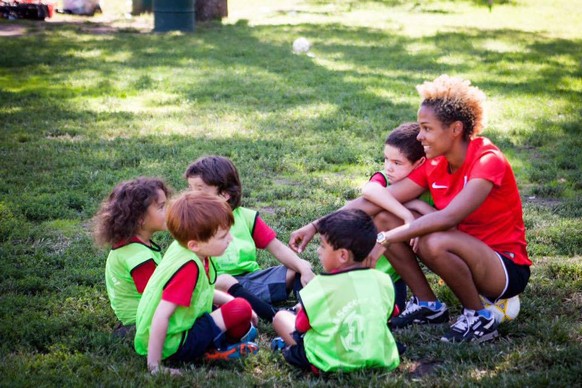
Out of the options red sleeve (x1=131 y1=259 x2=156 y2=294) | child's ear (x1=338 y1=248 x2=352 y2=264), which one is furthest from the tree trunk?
child's ear (x1=338 y1=248 x2=352 y2=264)

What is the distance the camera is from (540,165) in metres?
6.45

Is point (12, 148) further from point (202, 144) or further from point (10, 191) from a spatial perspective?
point (202, 144)

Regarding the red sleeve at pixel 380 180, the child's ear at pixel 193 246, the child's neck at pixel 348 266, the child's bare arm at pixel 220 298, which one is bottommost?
the child's bare arm at pixel 220 298

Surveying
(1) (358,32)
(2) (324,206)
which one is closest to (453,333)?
(2) (324,206)

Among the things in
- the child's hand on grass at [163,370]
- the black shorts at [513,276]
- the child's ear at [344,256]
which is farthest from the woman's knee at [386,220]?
the child's hand on grass at [163,370]

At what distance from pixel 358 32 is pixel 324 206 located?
9.75m

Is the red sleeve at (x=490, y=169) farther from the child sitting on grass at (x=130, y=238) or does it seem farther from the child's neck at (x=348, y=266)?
the child sitting on grass at (x=130, y=238)

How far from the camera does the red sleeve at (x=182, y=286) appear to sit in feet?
10.3

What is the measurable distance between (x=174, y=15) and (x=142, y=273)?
38.2 ft

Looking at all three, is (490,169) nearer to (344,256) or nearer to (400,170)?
(400,170)

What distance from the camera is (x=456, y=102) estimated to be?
11.6 feet

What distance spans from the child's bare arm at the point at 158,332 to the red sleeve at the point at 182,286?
1.3 inches

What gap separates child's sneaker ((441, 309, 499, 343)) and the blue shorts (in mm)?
1133

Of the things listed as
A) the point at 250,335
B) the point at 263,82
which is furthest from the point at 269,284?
the point at 263,82
